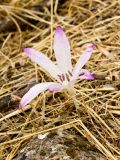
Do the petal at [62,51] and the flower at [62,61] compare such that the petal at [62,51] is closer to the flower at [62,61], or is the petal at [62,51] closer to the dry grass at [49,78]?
the flower at [62,61]

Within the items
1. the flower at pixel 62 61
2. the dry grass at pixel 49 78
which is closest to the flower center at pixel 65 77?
the flower at pixel 62 61

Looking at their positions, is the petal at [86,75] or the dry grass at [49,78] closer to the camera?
the petal at [86,75]

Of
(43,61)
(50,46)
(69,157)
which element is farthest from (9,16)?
(69,157)

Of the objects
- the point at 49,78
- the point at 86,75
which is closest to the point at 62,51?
the point at 86,75

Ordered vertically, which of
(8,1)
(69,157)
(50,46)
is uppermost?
(8,1)

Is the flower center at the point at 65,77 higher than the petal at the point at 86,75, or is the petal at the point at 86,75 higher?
the petal at the point at 86,75

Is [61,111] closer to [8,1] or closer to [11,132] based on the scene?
[11,132]
